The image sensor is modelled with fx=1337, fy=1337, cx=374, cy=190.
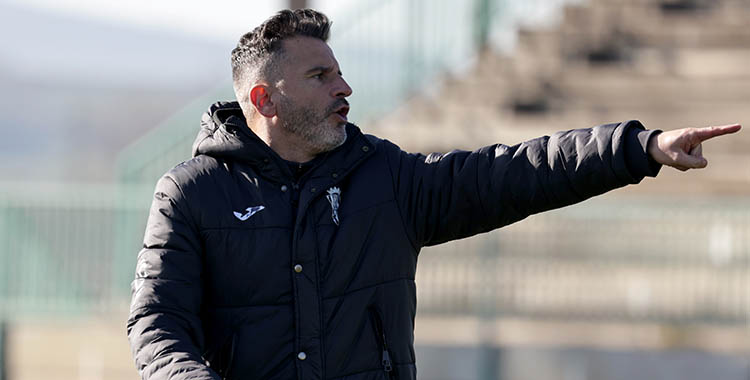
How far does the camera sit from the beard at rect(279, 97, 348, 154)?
3.71 meters

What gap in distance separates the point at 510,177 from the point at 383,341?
1.84 feet

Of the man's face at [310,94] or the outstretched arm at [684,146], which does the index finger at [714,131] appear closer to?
the outstretched arm at [684,146]

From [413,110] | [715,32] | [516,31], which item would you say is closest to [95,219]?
[413,110]

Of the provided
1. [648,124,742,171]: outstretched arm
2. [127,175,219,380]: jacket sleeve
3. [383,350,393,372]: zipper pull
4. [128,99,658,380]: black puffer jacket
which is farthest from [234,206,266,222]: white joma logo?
[648,124,742,171]: outstretched arm

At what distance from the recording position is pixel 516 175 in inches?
141

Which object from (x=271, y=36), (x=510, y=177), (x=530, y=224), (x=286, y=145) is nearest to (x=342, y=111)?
(x=286, y=145)

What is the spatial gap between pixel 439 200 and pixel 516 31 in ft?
29.0

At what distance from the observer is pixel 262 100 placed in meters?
3.82

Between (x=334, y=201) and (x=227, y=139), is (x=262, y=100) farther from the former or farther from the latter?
(x=334, y=201)

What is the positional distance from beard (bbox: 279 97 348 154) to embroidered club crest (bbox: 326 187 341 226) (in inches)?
5.1

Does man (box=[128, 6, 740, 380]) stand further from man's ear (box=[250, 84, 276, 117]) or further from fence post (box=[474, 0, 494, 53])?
fence post (box=[474, 0, 494, 53])

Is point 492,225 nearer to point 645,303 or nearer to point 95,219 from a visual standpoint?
point 645,303

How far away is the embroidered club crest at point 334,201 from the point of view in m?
3.63

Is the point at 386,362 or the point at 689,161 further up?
the point at 689,161
